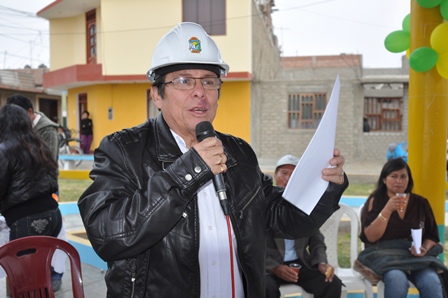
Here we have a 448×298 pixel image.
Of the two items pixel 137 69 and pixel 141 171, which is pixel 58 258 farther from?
pixel 137 69

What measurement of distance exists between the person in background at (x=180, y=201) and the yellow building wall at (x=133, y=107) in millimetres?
14262

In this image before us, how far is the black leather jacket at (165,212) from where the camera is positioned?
4.40ft

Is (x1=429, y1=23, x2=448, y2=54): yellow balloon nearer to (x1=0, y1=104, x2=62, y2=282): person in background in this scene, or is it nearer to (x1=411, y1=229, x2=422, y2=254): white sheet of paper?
(x1=411, y1=229, x2=422, y2=254): white sheet of paper

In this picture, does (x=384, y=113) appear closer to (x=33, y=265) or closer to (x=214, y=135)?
(x=33, y=265)

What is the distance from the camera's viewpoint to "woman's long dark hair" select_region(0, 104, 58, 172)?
3.22m

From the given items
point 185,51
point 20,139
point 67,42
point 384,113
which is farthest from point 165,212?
point 67,42

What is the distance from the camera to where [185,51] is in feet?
5.08

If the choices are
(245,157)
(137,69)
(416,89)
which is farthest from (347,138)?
(245,157)

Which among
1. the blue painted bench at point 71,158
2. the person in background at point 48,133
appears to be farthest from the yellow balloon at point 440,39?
the blue painted bench at point 71,158

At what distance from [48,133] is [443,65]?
402 centimetres

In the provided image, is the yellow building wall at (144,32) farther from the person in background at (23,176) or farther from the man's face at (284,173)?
the person in background at (23,176)

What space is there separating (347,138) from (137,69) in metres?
8.38

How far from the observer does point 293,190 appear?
1.60 meters

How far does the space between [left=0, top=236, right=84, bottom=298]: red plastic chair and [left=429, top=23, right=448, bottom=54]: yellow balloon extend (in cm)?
343
